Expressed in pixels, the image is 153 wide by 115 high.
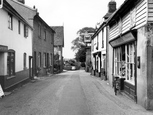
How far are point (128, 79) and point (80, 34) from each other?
54.7 metres

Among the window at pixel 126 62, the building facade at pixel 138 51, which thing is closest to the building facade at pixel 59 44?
the window at pixel 126 62

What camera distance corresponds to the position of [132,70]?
898 cm

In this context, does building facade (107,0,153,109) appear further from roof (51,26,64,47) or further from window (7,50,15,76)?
roof (51,26,64,47)

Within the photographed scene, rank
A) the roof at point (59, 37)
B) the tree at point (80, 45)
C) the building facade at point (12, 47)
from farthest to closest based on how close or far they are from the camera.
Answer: the tree at point (80, 45) → the roof at point (59, 37) → the building facade at point (12, 47)

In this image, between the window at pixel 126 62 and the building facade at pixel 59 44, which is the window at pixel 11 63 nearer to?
the window at pixel 126 62

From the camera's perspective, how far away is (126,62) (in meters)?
9.96

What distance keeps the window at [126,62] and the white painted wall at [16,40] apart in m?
6.87

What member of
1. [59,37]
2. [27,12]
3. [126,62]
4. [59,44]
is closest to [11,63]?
[126,62]

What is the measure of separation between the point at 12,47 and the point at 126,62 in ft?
24.6

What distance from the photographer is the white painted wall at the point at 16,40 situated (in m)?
10.9

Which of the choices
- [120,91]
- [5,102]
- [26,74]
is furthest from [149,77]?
[26,74]

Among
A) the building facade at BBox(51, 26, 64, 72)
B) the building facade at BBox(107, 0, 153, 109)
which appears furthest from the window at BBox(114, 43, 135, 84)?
the building facade at BBox(51, 26, 64, 72)

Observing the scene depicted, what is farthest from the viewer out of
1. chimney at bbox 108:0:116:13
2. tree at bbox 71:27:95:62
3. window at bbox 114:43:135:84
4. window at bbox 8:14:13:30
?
tree at bbox 71:27:95:62

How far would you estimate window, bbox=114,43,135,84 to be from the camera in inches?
354
